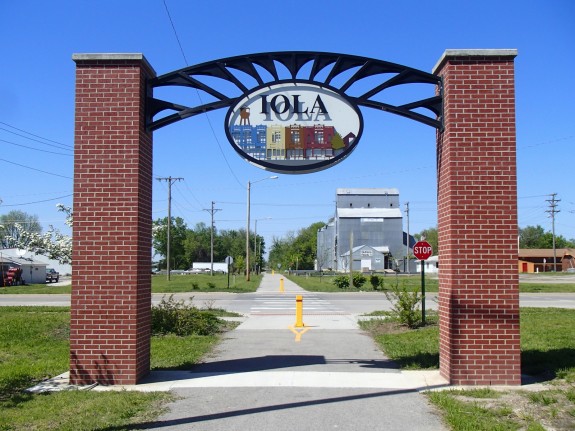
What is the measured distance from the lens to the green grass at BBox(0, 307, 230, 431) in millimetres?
6387

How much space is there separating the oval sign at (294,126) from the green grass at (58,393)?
149 inches

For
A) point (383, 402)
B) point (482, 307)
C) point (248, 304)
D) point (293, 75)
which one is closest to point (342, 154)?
point (293, 75)

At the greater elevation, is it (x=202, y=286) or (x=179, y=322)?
(x=179, y=322)

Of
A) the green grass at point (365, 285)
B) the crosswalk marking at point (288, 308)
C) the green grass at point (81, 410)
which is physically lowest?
the green grass at point (365, 285)

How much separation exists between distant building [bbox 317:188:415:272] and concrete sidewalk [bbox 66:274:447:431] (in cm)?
9214

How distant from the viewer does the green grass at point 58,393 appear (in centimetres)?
639

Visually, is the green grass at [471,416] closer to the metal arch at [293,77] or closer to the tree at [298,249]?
the metal arch at [293,77]

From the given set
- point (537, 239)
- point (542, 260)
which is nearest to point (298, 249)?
point (542, 260)

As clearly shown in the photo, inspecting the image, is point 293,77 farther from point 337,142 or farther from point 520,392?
point 520,392

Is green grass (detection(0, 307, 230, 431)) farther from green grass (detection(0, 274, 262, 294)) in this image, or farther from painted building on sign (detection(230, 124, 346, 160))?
green grass (detection(0, 274, 262, 294))

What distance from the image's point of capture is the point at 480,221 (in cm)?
848

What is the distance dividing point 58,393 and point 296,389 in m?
3.11

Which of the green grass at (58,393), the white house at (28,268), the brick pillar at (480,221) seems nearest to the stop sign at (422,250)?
the green grass at (58,393)

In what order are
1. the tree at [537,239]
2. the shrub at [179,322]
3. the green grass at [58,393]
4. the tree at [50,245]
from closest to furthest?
the green grass at [58,393], the shrub at [179,322], the tree at [50,245], the tree at [537,239]
